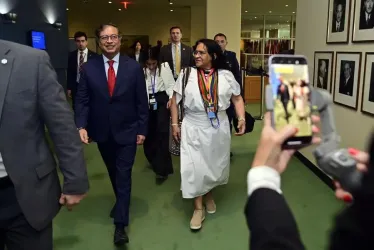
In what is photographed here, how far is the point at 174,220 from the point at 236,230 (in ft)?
1.81

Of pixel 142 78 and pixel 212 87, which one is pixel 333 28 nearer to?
Answer: pixel 212 87

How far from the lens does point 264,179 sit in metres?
0.86

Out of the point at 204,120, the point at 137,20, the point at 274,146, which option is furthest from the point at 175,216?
the point at 137,20

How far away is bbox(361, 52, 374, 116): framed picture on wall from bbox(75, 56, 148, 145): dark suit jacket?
1951 millimetres

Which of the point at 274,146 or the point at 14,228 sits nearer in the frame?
the point at 274,146

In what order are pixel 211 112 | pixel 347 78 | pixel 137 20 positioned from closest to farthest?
pixel 211 112
pixel 347 78
pixel 137 20

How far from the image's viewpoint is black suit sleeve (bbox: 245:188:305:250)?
787 millimetres

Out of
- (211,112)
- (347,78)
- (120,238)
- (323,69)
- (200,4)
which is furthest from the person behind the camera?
(200,4)

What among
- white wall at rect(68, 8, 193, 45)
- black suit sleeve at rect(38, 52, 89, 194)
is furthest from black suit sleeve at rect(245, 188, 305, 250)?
white wall at rect(68, 8, 193, 45)

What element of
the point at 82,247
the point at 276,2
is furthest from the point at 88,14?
the point at 82,247

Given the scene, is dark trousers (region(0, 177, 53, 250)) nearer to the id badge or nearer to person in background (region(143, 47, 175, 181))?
the id badge

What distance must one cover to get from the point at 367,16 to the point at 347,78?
2.07ft

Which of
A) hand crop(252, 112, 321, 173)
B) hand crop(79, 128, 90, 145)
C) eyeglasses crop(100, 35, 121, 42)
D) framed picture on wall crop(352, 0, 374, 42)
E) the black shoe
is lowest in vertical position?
the black shoe

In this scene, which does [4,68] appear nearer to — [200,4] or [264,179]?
[264,179]
